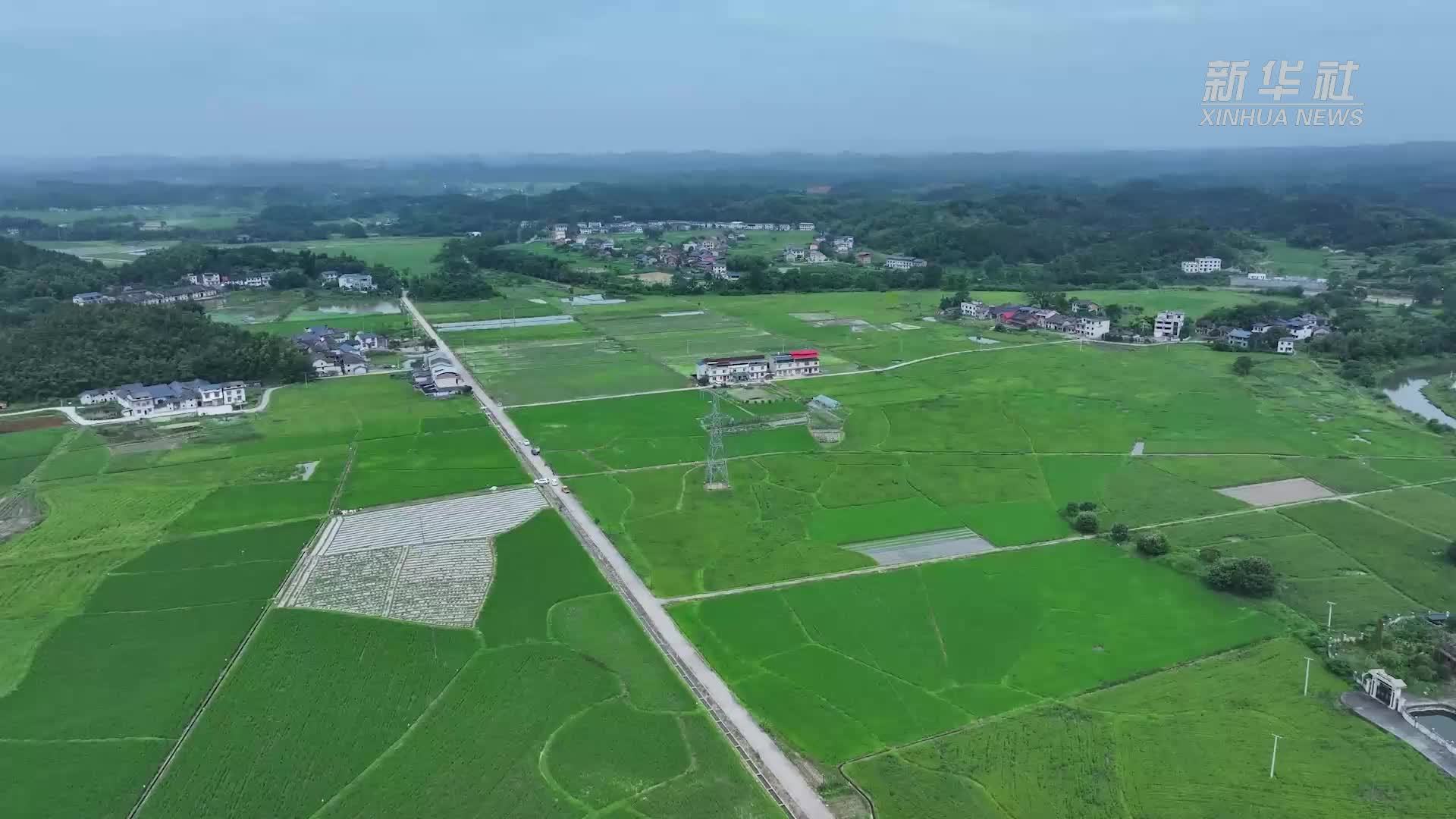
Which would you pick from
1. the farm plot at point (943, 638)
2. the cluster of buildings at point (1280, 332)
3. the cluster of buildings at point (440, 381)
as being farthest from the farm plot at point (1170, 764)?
the cluster of buildings at point (1280, 332)

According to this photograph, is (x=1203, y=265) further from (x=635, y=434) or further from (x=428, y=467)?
(x=428, y=467)

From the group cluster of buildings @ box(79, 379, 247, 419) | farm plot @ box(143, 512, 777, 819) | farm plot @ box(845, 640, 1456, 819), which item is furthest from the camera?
cluster of buildings @ box(79, 379, 247, 419)

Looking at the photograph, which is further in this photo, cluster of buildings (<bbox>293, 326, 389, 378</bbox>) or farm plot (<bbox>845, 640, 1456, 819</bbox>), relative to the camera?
cluster of buildings (<bbox>293, 326, 389, 378</bbox>)

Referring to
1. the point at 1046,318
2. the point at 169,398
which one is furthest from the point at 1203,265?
the point at 169,398

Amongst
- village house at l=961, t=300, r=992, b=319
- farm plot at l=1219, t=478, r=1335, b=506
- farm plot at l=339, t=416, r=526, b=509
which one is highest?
farm plot at l=1219, t=478, r=1335, b=506

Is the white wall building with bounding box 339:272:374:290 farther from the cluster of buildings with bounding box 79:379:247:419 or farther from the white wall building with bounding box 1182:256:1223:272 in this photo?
the white wall building with bounding box 1182:256:1223:272

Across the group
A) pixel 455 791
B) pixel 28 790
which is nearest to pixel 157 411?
pixel 28 790

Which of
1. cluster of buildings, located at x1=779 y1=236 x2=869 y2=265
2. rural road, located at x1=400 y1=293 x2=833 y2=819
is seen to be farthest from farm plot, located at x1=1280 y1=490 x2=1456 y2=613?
cluster of buildings, located at x1=779 y1=236 x2=869 y2=265
